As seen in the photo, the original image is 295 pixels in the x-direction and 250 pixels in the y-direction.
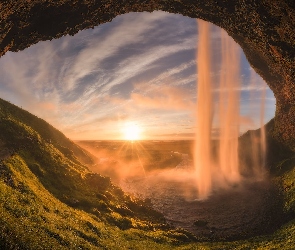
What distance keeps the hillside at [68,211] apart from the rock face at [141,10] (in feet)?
51.2

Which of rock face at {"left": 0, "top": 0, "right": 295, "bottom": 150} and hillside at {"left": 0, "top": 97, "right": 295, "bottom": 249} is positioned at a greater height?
rock face at {"left": 0, "top": 0, "right": 295, "bottom": 150}

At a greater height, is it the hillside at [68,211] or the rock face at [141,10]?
the rock face at [141,10]

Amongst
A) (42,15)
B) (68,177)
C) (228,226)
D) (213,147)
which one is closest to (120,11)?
(42,15)

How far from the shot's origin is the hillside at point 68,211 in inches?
820

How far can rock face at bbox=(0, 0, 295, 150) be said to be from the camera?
61.2ft

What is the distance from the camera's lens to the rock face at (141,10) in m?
18.7

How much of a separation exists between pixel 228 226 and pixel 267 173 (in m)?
31.0

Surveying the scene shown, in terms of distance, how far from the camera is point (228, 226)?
36188mm

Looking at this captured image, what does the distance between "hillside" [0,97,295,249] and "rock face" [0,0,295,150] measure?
1560 cm

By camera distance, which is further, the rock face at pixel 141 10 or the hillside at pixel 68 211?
the hillside at pixel 68 211

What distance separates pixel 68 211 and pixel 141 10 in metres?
25.7

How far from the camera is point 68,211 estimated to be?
2930 cm

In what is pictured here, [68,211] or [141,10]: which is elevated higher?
[141,10]

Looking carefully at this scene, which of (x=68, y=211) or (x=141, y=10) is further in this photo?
(x=68, y=211)
